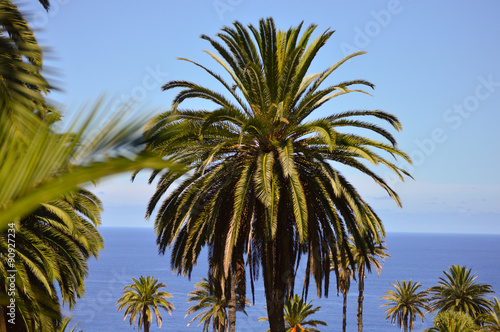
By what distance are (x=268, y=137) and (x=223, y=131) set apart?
1292mm

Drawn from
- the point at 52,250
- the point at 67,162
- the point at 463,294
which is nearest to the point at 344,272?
the point at 52,250

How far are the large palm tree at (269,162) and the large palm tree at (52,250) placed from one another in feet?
9.23

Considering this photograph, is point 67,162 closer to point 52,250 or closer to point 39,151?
point 39,151

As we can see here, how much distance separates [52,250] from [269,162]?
742 cm

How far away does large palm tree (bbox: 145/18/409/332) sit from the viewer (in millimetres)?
14633

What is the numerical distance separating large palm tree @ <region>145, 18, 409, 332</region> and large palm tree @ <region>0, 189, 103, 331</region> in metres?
2.81

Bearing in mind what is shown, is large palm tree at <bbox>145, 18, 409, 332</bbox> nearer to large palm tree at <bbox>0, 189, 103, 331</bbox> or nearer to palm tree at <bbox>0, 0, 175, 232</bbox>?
large palm tree at <bbox>0, 189, 103, 331</bbox>

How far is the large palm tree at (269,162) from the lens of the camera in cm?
1463

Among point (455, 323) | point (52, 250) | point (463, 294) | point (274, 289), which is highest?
point (463, 294)

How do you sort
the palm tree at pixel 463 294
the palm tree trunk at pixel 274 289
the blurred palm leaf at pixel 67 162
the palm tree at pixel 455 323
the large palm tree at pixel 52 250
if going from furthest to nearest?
the palm tree at pixel 463 294
the palm tree at pixel 455 323
the palm tree trunk at pixel 274 289
the large palm tree at pixel 52 250
the blurred palm leaf at pixel 67 162

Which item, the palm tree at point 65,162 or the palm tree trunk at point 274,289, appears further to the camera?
the palm tree trunk at point 274,289

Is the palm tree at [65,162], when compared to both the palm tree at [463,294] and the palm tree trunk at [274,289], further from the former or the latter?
the palm tree at [463,294]

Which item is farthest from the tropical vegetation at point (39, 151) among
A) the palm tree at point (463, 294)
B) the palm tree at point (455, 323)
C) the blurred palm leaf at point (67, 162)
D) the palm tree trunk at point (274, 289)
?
the palm tree at point (463, 294)

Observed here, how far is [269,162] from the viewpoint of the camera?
14039 millimetres
